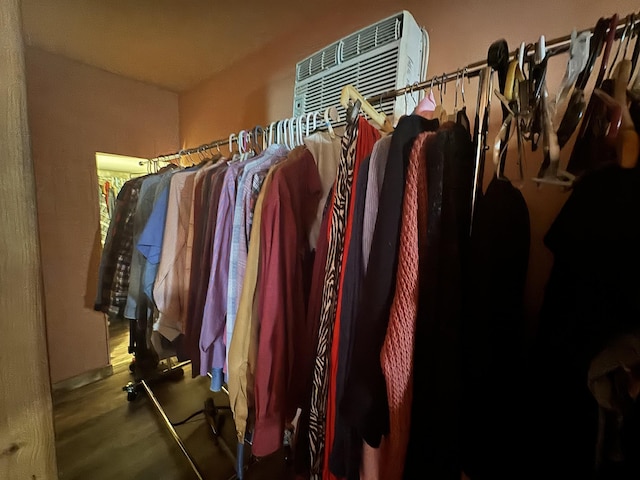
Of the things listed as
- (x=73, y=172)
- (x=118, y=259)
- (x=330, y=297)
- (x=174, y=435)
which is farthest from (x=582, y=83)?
(x=73, y=172)

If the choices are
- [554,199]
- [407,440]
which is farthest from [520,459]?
[554,199]

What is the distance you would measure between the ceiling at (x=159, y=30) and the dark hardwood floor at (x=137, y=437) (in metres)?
2.09

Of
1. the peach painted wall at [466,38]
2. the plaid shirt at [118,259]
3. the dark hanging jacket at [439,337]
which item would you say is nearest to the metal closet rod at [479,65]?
the peach painted wall at [466,38]

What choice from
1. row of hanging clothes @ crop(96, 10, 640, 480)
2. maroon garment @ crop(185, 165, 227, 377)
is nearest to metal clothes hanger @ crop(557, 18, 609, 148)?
row of hanging clothes @ crop(96, 10, 640, 480)

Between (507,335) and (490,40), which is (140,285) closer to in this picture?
(507,335)

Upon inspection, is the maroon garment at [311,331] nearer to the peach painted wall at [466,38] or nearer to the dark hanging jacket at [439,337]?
the dark hanging jacket at [439,337]

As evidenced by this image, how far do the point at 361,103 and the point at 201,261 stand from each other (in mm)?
659

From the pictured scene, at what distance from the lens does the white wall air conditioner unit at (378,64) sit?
85 cm

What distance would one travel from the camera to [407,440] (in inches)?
17.3

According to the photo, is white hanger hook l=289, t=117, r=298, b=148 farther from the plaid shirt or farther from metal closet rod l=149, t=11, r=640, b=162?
the plaid shirt

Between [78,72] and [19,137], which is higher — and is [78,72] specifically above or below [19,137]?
above

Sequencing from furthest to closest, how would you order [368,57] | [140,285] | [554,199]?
[140,285] → [368,57] → [554,199]

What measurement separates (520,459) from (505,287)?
0.26m

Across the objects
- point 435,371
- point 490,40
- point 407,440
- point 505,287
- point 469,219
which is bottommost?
point 407,440
